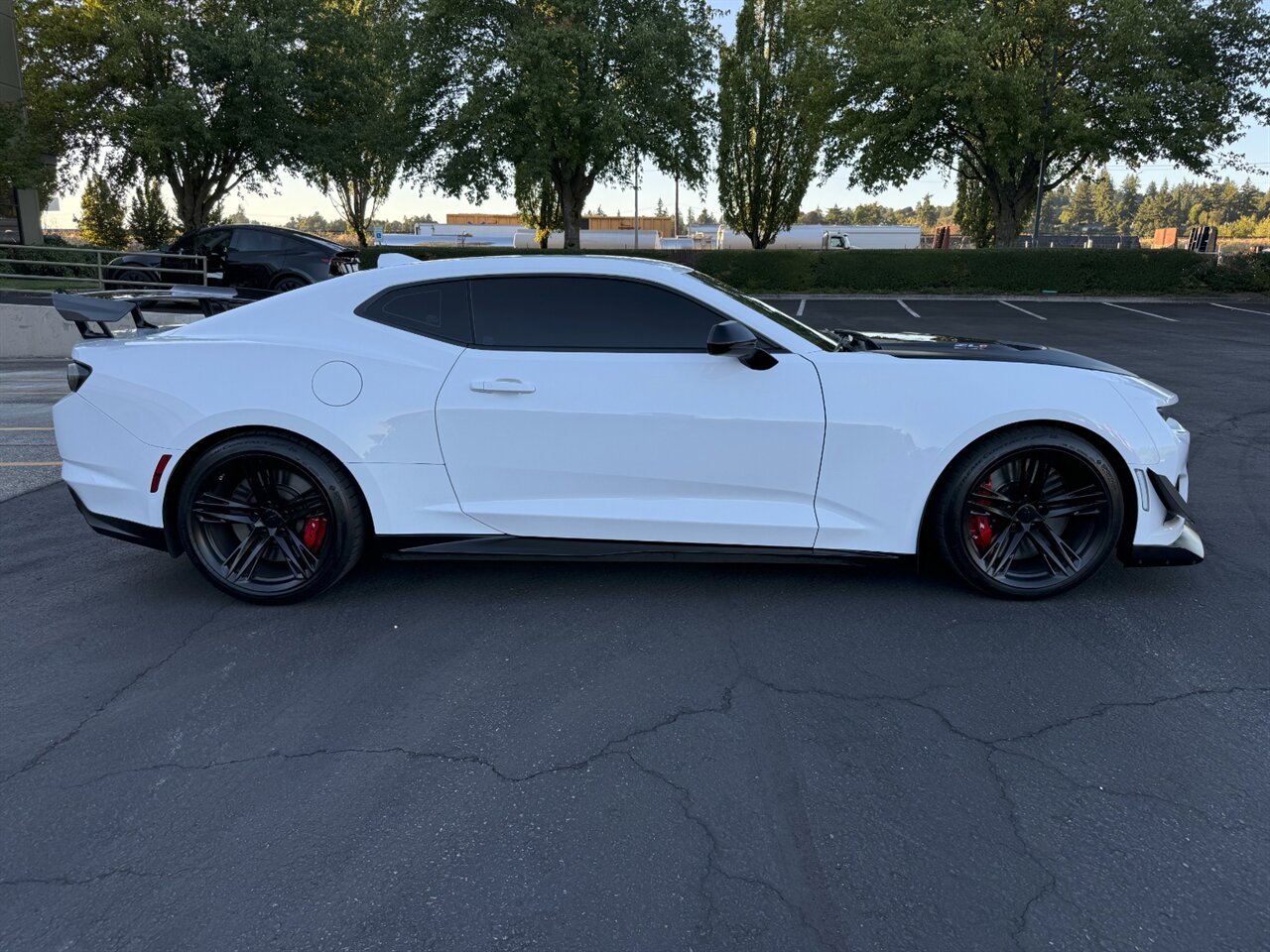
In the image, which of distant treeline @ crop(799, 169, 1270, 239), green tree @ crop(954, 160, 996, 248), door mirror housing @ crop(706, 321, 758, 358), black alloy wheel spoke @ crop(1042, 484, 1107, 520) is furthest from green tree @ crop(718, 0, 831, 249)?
distant treeline @ crop(799, 169, 1270, 239)

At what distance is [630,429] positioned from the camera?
3717 millimetres

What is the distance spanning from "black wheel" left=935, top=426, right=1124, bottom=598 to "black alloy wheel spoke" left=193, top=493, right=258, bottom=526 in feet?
9.83

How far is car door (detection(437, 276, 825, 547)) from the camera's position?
3.70 m

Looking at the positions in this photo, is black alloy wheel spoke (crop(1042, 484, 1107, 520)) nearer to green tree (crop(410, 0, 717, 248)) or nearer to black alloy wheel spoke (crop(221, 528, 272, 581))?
black alloy wheel spoke (crop(221, 528, 272, 581))

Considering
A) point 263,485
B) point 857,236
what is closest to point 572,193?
point 263,485

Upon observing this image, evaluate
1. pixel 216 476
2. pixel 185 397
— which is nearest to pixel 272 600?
pixel 216 476

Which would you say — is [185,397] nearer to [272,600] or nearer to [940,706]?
[272,600]

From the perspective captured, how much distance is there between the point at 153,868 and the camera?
2.27 m

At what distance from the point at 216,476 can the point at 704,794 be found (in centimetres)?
255

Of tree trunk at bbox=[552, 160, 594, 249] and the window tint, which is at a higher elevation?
tree trunk at bbox=[552, 160, 594, 249]

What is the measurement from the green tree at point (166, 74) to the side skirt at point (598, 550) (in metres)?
24.0

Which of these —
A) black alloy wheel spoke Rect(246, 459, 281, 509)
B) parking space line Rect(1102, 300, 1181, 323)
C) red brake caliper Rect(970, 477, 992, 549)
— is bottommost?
red brake caliper Rect(970, 477, 992, 549)

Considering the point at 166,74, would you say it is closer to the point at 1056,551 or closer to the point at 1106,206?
the point at 1056,551

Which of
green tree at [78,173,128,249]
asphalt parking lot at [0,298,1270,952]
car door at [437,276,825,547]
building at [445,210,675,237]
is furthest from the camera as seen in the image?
building at [445,210,675,237]
